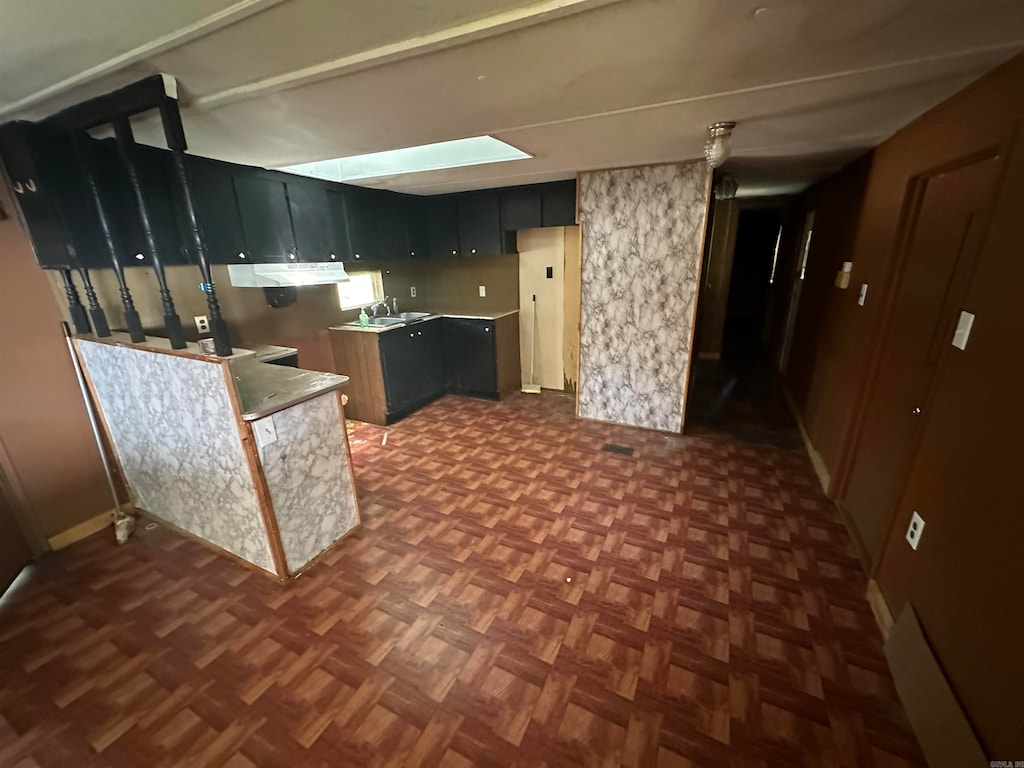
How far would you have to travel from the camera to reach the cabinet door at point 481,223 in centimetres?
406

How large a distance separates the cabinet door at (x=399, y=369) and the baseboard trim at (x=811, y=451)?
349 cm

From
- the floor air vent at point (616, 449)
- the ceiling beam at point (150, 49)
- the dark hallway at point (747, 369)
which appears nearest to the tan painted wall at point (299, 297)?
the ceiling beam at point (150, 49)

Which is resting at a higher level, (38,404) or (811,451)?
(38,404)

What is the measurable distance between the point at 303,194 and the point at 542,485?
9.67 feet

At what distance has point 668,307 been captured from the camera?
3291 millimetres

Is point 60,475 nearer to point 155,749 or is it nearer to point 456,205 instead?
point 155,749

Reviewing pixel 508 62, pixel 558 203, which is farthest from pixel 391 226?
pixel 508 62

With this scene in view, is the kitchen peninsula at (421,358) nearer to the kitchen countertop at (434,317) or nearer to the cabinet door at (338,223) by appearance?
the kitchen countertop at (434,317)

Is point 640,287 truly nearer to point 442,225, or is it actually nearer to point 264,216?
point 442,225

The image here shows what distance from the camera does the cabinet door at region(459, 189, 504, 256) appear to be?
13.3 ft

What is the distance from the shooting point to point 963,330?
4.64 ft

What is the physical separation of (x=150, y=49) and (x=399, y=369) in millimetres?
2826

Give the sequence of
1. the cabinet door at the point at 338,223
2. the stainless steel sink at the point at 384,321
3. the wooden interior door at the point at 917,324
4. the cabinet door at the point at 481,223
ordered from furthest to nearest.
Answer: the stainless steel sink at the point at 384,321
the cabinet door at the point at 481,223
the cabinet door at the point at 338,223
the wooden interior door at the point at 917,324

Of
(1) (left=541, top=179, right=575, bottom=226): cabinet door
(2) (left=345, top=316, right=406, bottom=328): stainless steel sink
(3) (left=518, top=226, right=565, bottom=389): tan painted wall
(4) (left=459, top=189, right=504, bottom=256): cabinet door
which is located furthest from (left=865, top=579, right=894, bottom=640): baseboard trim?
(2) (left=345, top=316, right=406, bottom=328): stainless steel sink
